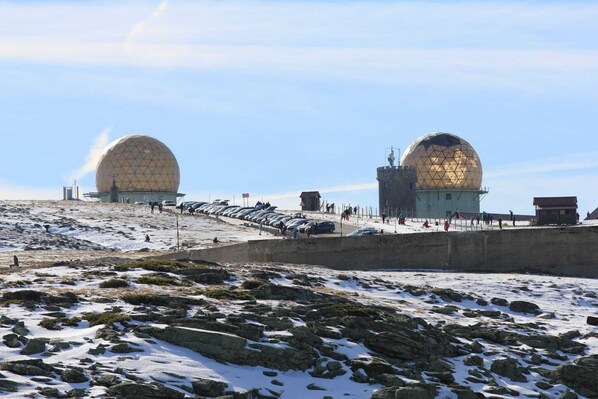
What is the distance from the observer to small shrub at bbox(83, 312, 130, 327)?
25469 millimetres

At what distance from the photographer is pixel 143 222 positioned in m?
89.0

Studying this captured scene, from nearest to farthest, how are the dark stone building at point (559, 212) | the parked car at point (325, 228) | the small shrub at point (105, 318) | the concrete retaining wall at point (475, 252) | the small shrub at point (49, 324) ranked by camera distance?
the small shrub at point (49, 324) → the small shrub at point (105, 318) → the concrete retaining wall at point (475, 252) → the parked car at point (325, 228) → the dark stone building at point (559, 212)

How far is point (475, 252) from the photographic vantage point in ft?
155

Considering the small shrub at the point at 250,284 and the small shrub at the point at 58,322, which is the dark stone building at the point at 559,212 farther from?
the small shrub at the point at 58,322

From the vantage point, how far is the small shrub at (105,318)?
83.6 ft

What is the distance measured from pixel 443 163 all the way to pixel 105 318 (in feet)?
318

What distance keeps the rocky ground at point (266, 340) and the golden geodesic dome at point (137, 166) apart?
94057 mm

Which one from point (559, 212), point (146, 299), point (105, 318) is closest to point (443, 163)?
point (559, 212)

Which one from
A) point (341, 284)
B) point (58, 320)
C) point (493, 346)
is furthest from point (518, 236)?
point (58, 320)

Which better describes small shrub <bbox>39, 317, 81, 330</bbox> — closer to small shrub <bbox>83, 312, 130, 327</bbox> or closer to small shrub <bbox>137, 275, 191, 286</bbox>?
small shrub <bbox>83, 312, 130, 327</bbox>

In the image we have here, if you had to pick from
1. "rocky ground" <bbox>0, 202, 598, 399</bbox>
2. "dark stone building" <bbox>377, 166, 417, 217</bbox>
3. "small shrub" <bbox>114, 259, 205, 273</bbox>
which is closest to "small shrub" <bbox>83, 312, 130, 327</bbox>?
"rocky ground" <bbox>0, 202, 598, 399</bbox>

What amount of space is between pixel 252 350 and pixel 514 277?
21.0 metres

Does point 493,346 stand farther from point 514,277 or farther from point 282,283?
point 514,277

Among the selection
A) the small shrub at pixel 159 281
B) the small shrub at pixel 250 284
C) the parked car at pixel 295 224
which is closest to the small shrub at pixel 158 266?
the small shrub at pixel 159 281
